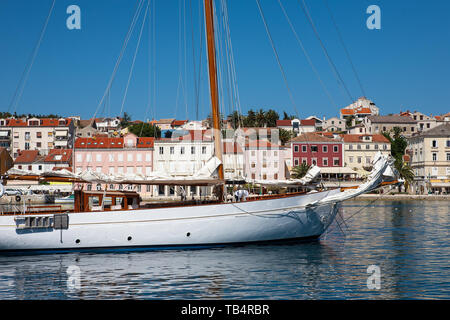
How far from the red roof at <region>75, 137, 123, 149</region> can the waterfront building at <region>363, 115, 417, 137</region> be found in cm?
6671

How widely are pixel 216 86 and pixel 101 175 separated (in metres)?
6.57

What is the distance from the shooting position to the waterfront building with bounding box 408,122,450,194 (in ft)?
298

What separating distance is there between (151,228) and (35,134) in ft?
317

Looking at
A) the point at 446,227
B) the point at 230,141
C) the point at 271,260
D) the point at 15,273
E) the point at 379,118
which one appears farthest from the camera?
the point at 379,118

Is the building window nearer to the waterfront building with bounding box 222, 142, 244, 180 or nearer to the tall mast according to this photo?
the waterfront building with bounding box 222, 142, 244, 180

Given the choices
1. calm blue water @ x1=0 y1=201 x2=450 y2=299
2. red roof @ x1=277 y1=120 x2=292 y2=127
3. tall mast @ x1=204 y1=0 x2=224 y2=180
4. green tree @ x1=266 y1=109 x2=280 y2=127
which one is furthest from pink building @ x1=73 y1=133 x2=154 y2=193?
calm blue water @ x1=0 y1=201 x2=450 y2=299

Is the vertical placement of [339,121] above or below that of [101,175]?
above

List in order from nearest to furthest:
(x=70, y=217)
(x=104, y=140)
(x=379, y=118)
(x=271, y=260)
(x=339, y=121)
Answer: (x=271, y=260) → (x=70, y=217) → (x=104, y=140) → (x=379, y=118) → (x=339, y=121)

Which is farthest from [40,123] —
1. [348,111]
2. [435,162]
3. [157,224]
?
[157,224]

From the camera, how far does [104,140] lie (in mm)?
80938

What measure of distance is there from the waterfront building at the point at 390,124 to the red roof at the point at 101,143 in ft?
219

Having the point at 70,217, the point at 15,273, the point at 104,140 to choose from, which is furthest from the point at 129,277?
the point at 104,140

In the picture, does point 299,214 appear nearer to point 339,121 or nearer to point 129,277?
point 129,277

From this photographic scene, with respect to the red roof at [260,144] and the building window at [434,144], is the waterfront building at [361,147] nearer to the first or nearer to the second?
the building window at [434,144]
